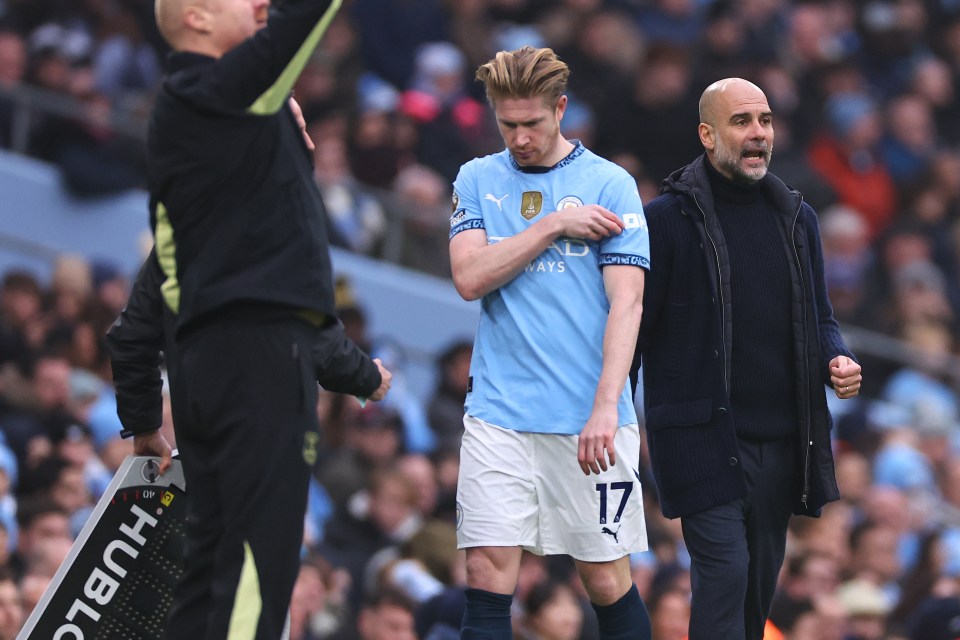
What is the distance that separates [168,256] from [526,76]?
56.5 inches

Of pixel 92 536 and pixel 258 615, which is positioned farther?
pixel 92 536

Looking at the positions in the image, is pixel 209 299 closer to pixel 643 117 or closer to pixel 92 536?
pixel 92 536

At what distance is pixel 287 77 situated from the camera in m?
5.06

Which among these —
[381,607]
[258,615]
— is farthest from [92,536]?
[381,607]

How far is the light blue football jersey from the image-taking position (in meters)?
6.11

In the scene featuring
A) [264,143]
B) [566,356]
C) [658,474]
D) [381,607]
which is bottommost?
[381,607]

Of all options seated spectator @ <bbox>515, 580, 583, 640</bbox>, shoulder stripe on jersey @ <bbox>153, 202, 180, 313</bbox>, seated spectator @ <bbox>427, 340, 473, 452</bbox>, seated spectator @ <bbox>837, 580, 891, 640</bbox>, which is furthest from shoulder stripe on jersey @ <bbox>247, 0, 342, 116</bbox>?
seated spectator @ <bbox>427, 340, 473, 452</bbox>

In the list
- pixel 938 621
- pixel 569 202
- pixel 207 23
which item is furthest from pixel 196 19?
pixel 938 621

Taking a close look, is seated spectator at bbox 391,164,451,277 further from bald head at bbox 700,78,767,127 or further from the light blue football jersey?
the light blue football jersey

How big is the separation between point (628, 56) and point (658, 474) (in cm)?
1053

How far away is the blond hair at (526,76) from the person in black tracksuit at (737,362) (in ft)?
2.34

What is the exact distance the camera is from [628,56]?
16.5 m

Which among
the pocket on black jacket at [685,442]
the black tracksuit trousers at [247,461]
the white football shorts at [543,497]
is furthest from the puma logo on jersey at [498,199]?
the black tracksuit trousers at [247,461]

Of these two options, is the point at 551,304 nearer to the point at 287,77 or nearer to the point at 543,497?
the point at 543,497
